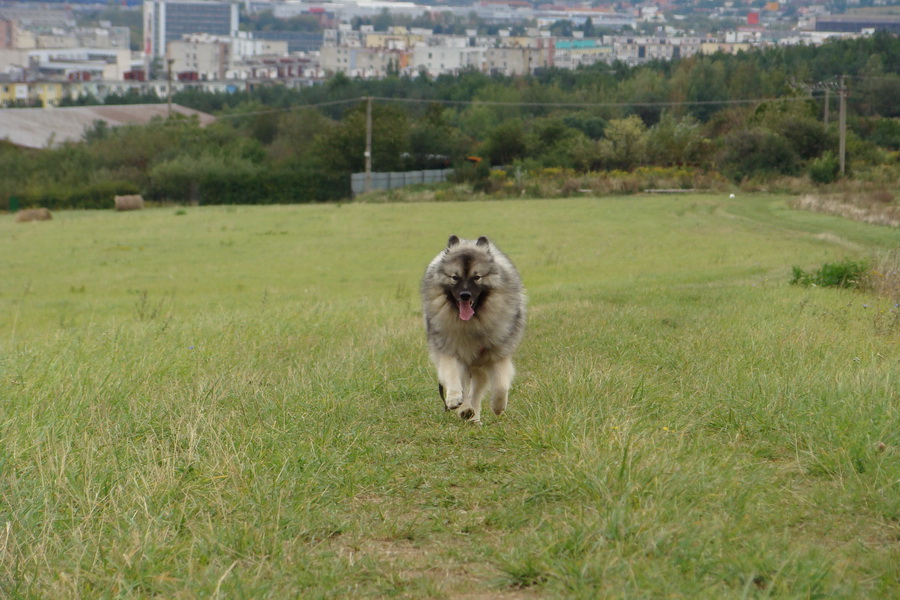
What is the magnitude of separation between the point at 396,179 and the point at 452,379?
5819 cm

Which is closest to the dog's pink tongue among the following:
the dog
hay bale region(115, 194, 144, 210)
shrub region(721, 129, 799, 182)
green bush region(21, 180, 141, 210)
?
the dog

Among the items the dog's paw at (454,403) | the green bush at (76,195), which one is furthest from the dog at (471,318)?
the green bush at (76,195)

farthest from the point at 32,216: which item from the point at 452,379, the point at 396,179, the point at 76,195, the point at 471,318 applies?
the point at 452,379

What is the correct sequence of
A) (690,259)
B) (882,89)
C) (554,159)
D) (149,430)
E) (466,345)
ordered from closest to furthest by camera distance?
(149,430) → (466,345) → (690,259) → (554,159) → (882,89)

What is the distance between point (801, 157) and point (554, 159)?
612 inches

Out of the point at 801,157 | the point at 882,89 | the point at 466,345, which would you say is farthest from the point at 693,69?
the point at 466,345

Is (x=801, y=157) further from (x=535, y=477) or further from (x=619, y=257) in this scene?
(x=535, y=477)

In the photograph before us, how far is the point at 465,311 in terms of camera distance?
7.80 metres

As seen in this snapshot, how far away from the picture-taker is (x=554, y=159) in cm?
6800

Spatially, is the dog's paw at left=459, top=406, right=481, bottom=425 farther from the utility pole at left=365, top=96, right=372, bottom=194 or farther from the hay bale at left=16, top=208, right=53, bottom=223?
the utility pole at left=365, top=96, right=372, bottom=194

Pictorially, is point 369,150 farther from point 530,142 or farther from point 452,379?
point 452,379

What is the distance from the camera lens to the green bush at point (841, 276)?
16719mm

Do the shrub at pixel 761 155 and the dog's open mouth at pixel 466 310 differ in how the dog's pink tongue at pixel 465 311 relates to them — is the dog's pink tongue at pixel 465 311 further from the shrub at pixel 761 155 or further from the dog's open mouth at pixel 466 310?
the shrub at pixel 761 155

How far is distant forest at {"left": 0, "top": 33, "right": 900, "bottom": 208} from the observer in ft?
198
